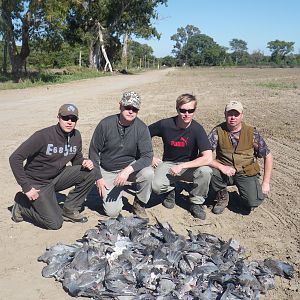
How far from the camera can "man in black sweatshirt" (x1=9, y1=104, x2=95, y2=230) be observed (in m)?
4.63

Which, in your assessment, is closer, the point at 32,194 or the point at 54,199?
the point at 32,194

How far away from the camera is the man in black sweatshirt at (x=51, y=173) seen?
4.63 m

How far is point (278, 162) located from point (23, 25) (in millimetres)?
19956

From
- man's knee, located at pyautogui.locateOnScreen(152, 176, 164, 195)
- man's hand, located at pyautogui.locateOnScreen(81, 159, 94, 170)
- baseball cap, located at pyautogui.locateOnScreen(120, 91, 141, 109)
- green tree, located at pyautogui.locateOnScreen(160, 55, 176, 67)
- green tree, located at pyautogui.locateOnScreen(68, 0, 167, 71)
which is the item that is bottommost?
green tree, located at pyautogui.locateOnScreen(160, 55, 176, 67)

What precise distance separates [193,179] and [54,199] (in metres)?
1.87

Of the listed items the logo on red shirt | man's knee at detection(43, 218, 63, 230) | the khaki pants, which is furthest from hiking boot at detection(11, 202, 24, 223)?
the logo on red shirt

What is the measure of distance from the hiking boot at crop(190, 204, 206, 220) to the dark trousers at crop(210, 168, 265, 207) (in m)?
0.39

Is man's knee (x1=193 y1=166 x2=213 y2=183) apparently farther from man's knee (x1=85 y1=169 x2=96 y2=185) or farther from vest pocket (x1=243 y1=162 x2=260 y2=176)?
man's knee (x1=85 y1=169 x2=96 y2=185)

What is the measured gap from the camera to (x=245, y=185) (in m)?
5.50

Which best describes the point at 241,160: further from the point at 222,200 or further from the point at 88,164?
the point at 88,164

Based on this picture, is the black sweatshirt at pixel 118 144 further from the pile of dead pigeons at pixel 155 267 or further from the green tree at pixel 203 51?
the green tree at pixel 203 51

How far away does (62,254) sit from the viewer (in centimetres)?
417

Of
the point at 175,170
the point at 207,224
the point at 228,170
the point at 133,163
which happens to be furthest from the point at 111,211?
the point at 228,170

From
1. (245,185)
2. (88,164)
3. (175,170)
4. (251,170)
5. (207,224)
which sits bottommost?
(207,224)
